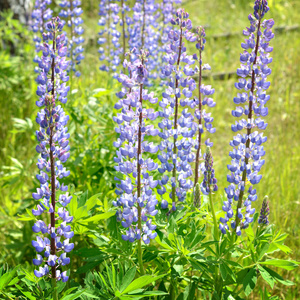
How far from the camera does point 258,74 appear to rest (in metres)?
1.90

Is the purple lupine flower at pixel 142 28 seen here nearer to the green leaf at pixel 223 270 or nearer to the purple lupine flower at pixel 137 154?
the purple lupine flower at pixel 137 154

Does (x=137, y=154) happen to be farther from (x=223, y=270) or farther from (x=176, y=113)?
(x=223, y=270)

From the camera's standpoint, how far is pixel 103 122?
116 inches

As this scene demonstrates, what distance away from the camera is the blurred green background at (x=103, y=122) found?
9.82 feet

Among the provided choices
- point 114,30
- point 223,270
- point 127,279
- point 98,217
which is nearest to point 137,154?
point 98,217

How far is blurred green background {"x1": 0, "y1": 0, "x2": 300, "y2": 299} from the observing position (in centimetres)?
299

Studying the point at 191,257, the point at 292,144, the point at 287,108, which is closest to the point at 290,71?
the point at 287,108

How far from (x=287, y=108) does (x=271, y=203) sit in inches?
78.4

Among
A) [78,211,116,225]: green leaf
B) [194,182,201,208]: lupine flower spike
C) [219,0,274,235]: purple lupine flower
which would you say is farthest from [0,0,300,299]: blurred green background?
[219,0,274,235]: purple lupine flower

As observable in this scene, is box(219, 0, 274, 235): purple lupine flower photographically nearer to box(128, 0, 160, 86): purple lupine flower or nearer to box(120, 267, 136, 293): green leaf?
box(120, 267, 136, 293): green leaf

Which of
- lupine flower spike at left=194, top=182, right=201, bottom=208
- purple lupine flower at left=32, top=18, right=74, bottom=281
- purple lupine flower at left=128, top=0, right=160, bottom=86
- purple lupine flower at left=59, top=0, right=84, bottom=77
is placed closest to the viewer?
purple lupine flower at left=32, top=18, right=74, bottom=281

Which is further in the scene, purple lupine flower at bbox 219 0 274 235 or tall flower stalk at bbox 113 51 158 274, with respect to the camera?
purple lupine flower at bbox 219 0 274 235

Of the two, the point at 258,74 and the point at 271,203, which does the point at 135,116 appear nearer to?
the point at 258,74

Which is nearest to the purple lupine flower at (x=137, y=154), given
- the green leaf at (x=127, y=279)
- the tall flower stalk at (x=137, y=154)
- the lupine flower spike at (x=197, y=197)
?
the tall flower stalk at (x=137, y=154)
